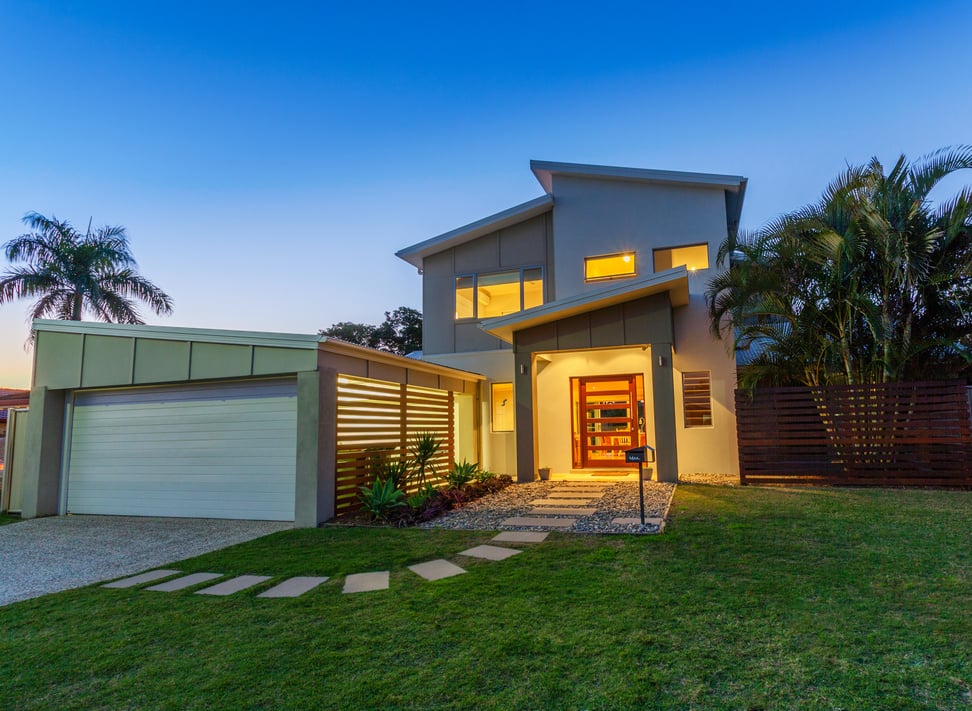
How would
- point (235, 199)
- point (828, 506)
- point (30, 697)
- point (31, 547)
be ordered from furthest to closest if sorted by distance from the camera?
point (235, 199)
point (828, 506)
point (31, 547)
point (30, 697)

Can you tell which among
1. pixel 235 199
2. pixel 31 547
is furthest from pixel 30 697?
pixel 235 199

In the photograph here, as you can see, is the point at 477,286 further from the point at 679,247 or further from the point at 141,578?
the point at 141,578

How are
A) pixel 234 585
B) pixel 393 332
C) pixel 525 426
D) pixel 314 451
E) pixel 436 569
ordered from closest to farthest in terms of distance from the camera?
pixel 234 585 < pixel 436 569 < pixel 314 451 < pixel 525 426 < pixel 393 332

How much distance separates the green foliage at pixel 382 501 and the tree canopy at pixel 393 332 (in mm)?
26793

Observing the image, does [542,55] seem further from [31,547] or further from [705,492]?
[31,547]

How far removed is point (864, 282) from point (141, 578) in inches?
443

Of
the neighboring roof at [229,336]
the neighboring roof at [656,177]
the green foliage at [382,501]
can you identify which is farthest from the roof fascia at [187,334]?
the neighboring roof at [656,177]

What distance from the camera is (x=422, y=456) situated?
9328 millimetres

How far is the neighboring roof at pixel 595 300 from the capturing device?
31.9 ft

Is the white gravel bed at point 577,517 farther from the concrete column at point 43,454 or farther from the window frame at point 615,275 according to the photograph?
the concrete column at point 43,454

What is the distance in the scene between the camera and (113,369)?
869cm

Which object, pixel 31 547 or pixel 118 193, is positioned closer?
pixel 31 547

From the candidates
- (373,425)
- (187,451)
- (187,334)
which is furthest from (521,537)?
(187,334)

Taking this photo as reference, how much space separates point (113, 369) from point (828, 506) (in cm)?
1090
